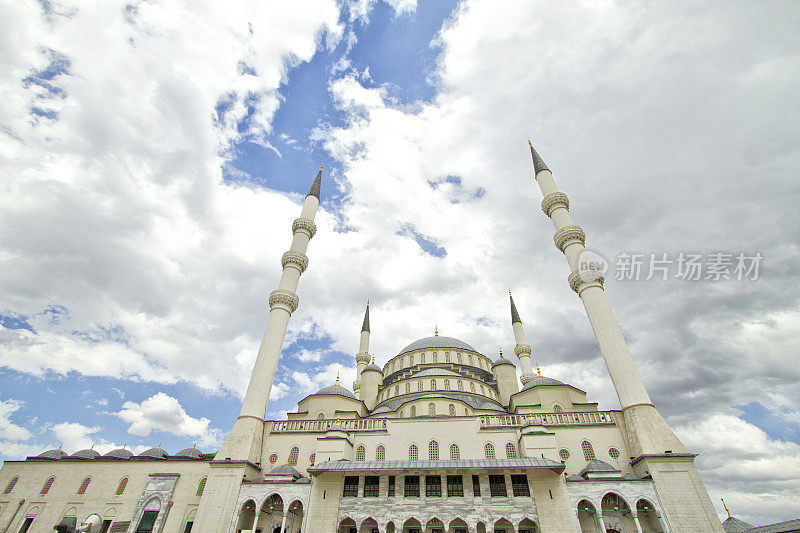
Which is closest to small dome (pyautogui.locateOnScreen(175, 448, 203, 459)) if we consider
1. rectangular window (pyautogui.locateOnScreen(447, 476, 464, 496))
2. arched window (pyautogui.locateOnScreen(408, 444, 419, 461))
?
arched window (pyautogui.locateOnScreen(408, 444, 419, 461))

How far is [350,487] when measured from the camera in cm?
2350

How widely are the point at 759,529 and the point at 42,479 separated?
153ft

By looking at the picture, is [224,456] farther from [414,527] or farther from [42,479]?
[42,479]

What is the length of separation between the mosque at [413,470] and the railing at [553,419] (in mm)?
77

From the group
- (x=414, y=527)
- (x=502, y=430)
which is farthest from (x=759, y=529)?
(x=414, y=527)

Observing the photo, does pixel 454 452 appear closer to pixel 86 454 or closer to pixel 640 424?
pixel 640 424

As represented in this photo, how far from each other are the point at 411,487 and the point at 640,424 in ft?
46.3

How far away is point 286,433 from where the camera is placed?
2758cm

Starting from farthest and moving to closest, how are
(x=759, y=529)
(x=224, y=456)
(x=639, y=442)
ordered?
(x=224, y=456) < (x=639, y=442) < (x=759, y=529)

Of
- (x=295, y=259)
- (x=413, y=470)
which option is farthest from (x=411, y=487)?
(x=295, y=259)

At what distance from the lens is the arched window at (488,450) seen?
82.3 ft

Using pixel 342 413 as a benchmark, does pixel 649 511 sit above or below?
below

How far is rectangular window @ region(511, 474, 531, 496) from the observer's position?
72.1 feet

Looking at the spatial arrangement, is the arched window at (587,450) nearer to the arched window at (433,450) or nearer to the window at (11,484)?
the arched window at (433,450)
